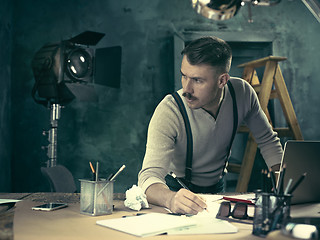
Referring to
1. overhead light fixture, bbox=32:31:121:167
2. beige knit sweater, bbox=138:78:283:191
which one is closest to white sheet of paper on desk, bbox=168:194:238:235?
beige knit sweater, bbox=138:78:283:191

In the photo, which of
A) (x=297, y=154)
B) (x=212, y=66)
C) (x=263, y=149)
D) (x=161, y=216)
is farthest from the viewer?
(x=263, y=149)

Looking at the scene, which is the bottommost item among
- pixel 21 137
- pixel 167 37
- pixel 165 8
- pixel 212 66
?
pixel 21 137

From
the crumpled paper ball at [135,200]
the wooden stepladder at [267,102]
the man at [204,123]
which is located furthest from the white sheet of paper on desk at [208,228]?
the wooden stepladder at [267,102]

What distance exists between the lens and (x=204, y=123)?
70.6 inches

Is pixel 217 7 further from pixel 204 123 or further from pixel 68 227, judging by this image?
pixel 68 227

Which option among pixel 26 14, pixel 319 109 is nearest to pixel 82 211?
pixel 26 14

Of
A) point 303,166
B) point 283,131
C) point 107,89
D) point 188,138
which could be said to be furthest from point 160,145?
point 107,89

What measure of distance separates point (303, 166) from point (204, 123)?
67 centimetres

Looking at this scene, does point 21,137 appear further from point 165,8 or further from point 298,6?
point 298,6

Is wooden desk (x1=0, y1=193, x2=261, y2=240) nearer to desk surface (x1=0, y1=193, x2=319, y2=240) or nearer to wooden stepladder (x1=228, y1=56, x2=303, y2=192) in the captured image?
desk surface (x1=0, y1=193, x2=319, y2=240)

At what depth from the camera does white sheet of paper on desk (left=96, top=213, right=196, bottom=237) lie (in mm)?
893

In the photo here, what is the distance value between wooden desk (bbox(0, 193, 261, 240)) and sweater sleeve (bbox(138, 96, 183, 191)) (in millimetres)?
248

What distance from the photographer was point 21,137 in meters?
3.53

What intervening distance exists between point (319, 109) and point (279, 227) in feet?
10.5
